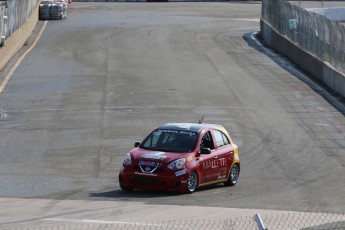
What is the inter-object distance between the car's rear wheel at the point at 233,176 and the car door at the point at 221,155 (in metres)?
0.20

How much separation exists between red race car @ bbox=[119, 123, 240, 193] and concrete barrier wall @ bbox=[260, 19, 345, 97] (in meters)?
15.2

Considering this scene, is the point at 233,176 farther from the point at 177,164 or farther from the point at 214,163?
the point at 177,164

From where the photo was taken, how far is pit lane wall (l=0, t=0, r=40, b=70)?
127 feet

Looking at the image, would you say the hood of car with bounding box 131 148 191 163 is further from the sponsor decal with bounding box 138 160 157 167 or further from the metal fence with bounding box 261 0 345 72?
the metal fence with bounding box 261 0 345 72

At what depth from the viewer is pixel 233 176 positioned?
67.2 feet

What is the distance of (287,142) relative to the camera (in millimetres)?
26125

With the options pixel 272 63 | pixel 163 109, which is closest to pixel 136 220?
pixel 163 109

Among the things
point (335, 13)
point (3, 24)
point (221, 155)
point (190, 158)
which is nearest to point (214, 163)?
point (221, 155)

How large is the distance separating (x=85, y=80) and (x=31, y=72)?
2.88 metres

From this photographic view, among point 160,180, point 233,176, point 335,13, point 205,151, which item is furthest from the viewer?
point 335,13

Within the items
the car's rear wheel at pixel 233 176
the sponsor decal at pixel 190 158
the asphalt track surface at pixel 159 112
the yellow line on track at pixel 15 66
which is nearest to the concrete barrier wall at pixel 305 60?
the asphalt track surface at pixel 159 112

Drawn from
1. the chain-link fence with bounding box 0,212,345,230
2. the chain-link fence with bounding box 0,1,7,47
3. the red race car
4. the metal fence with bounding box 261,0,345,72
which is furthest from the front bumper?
the chain-link fence with bounding box 0,1,7,47

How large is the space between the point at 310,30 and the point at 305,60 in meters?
1.46

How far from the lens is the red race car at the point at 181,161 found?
18609mm
